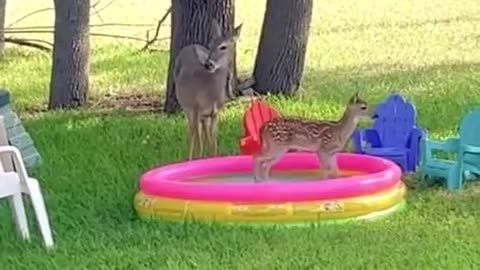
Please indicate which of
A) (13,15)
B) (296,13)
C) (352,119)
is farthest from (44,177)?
(13,15)

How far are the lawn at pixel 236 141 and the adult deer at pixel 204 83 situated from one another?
0.46m

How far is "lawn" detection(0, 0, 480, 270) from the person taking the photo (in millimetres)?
5730

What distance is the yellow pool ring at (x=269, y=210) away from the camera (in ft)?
20.2

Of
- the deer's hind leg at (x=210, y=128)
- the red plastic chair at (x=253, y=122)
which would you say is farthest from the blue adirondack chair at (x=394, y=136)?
the deer's hind leg at (x=210, y=128)

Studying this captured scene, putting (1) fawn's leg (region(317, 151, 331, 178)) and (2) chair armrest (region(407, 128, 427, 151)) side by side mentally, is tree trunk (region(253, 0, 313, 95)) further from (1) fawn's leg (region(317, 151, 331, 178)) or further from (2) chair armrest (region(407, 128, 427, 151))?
(1) fawn's leg (region(317, 151, 331, 178))

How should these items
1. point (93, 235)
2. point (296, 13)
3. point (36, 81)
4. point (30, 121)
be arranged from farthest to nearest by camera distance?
point (36, 81)
point (296, 13)
point (30, 121)
point (93, 235)

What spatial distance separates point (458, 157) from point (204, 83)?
150 cm

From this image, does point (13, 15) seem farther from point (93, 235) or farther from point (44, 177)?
point (93, 235)

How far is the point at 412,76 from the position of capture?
11125 mm

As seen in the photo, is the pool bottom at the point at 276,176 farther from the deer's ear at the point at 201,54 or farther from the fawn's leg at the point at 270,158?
the deer's ear at the point at 201,54

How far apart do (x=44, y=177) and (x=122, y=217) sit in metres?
1.13

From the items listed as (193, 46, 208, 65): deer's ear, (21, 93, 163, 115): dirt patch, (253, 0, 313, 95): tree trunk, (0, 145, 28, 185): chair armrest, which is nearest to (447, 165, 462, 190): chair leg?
(193, 46, 208, 65): deer's ear

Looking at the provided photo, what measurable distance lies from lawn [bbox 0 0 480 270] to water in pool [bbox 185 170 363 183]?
38 centimetres

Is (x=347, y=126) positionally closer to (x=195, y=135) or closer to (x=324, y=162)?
(x=324, y=162)
